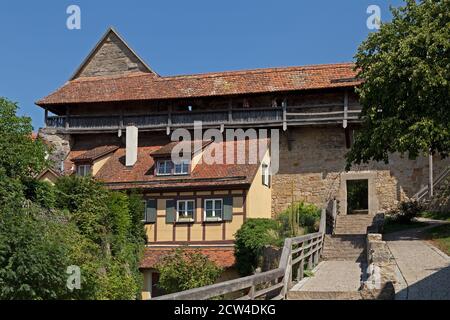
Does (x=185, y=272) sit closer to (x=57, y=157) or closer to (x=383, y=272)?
(x=383, y=272)

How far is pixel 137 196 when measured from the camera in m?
28.0

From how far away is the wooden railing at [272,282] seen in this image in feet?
24.7

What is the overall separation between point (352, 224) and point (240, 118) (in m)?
8.47

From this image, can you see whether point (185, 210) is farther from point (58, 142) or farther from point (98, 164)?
point (58, 142)

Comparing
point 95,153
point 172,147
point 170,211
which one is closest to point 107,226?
point 170,211

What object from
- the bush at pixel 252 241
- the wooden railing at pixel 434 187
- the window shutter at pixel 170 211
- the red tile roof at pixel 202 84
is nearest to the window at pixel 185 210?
the window shutter at pixel 170 211

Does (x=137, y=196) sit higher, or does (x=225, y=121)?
(x=225, y=121)

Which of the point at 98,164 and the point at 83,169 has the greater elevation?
the point at 98,164

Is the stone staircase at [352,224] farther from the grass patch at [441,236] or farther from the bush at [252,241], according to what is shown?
the grass patch at [441,236]

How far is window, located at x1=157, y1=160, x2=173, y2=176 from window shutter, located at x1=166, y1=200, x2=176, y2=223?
1725 mm

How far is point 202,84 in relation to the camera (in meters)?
34.7

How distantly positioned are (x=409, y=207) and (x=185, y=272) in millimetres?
11829

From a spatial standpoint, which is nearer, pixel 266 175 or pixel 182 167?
pixel 182 167
